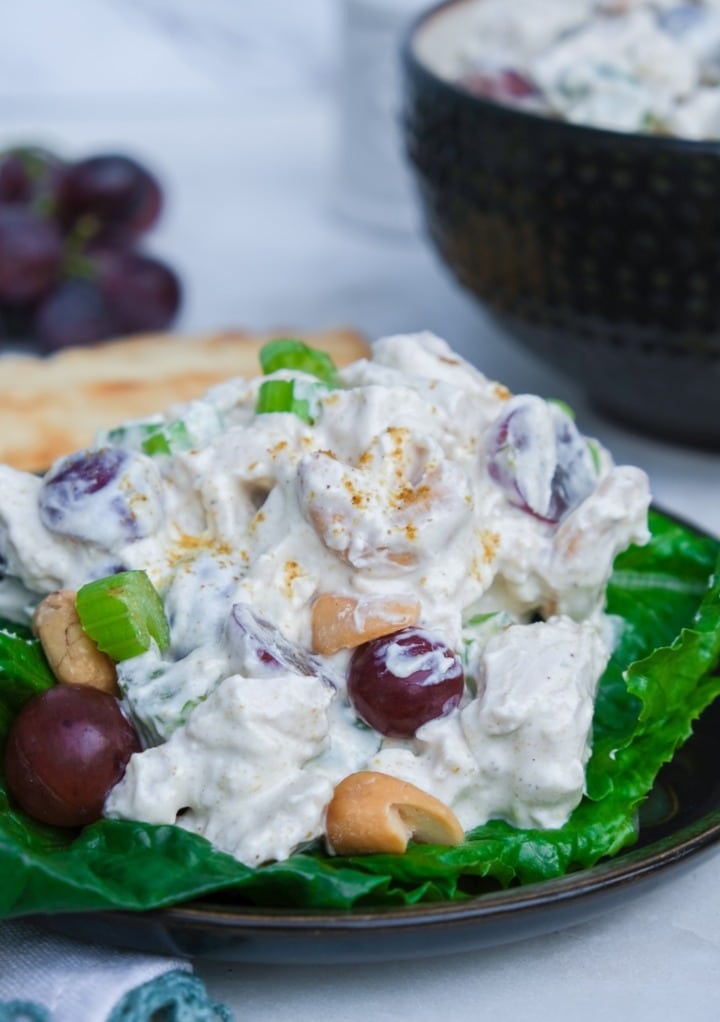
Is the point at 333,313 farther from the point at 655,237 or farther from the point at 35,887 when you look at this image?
the point at 35,887

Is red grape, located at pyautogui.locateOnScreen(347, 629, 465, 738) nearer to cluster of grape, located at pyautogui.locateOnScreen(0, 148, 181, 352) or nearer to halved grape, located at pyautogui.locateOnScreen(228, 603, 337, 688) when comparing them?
halved grape, located at pyautogui.locateOnScreen(228, 603, 337, 688)

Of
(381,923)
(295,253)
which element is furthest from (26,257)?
(381,923)

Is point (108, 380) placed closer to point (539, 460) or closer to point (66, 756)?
point (539, 460)

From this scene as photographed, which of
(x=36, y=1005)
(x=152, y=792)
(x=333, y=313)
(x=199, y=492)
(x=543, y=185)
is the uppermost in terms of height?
(x=543, y=185)

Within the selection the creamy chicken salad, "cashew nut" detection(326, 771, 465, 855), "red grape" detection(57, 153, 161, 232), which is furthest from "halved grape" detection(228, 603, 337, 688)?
"red grape" detection(57, 153, 161, 232)

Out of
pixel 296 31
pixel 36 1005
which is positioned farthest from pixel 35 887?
pixel 296 31

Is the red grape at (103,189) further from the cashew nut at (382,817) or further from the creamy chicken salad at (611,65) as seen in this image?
the cashew nut at (382,817)

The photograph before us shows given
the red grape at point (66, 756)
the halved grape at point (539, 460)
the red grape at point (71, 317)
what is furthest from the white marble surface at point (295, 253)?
the halved grape at point (539, 460)
